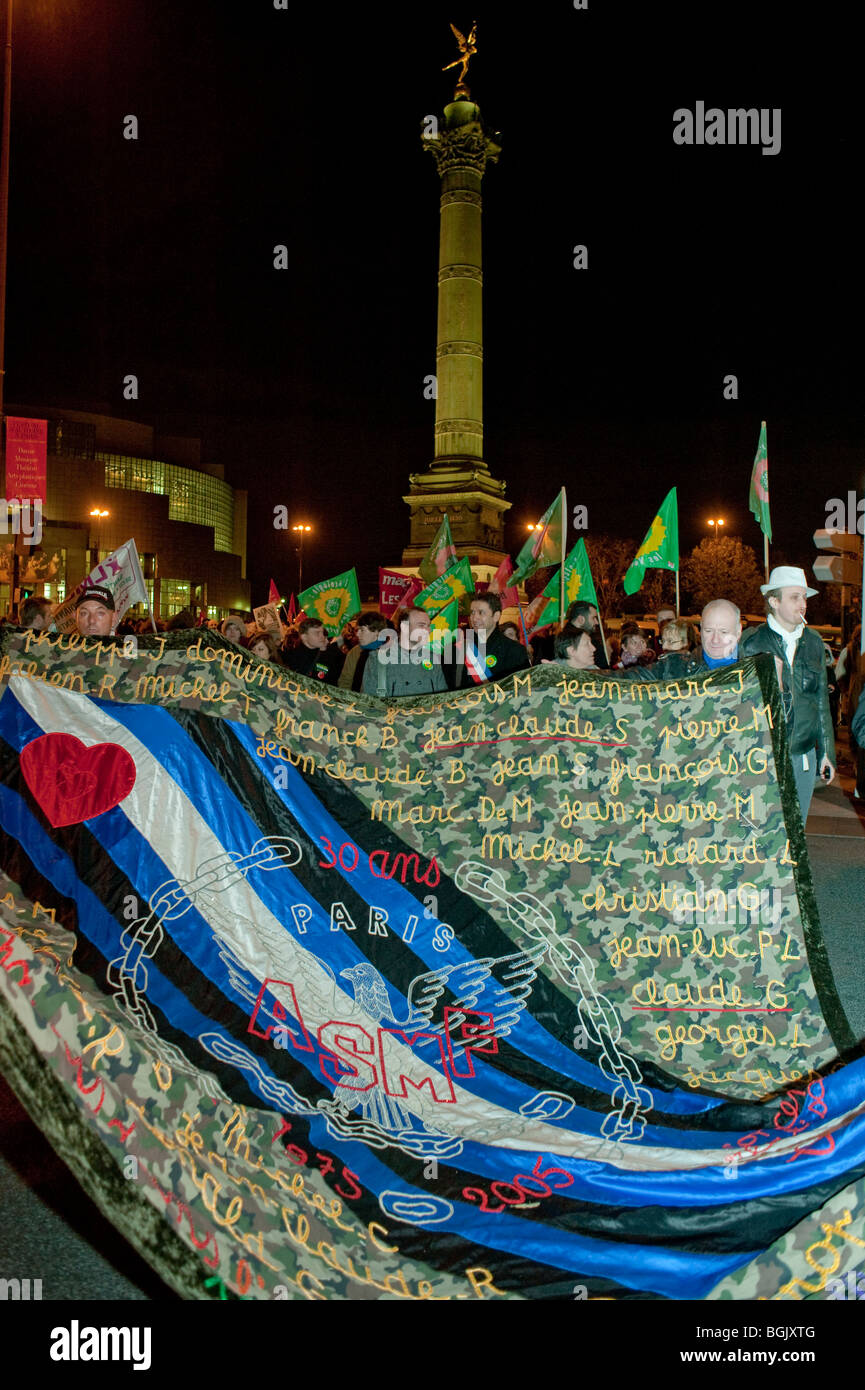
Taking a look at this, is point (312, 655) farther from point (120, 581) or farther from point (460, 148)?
point (460, 148)

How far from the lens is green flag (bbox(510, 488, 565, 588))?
14656 mm

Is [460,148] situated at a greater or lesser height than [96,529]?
greater

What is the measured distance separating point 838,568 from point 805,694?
6334mm

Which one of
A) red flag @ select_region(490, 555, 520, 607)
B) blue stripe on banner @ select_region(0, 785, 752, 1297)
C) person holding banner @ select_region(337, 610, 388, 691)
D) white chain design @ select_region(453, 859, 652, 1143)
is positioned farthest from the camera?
red flag @ select_region(490, 555, 520, 607)

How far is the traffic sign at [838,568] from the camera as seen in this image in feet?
35.6

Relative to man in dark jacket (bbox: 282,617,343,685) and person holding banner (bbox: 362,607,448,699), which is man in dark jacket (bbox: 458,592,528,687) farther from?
man in dark jacket (bbox: 282,617,343,685)

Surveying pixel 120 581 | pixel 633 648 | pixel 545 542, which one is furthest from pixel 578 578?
pixel 120 581

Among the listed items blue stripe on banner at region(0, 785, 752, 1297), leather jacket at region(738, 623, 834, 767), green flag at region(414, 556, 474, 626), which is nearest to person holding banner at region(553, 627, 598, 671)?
leather jacket at region(738, 623, 834, 767)

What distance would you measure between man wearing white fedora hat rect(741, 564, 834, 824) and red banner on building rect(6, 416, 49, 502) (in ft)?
47.0

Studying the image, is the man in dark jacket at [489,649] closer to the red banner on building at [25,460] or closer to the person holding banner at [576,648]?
the person holding banner at [576,648]

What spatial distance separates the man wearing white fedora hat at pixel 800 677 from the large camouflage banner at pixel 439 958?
51.3 inches

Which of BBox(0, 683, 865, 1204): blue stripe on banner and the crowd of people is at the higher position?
the crowd of people

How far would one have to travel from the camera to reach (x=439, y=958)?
4.11 metres
